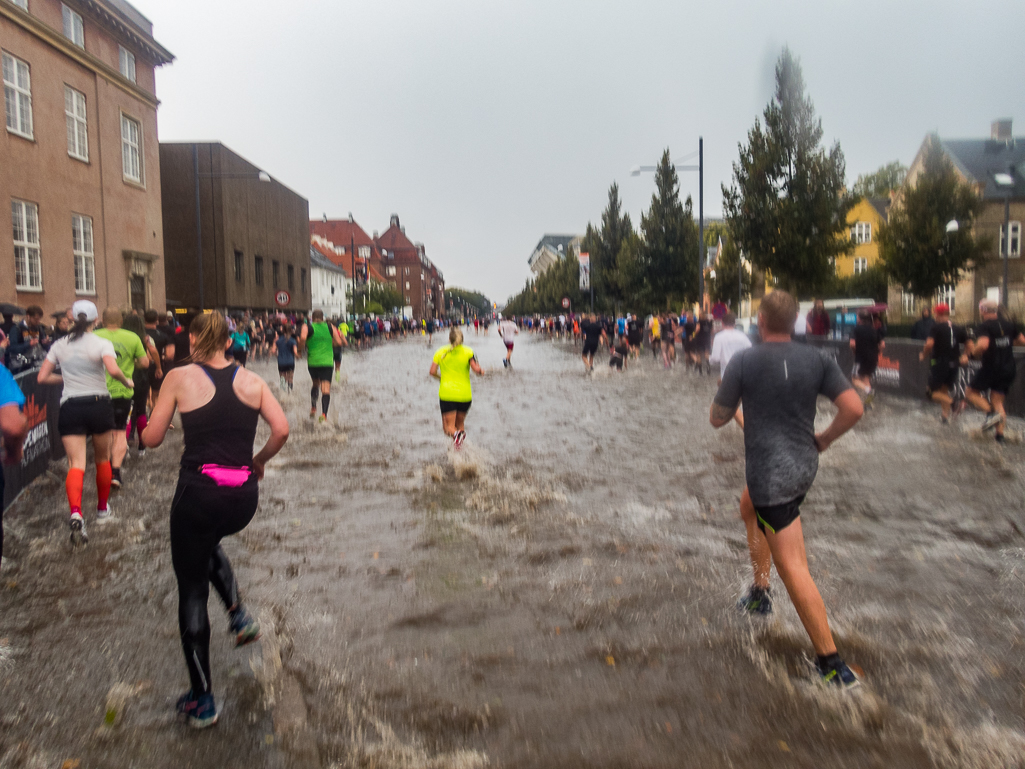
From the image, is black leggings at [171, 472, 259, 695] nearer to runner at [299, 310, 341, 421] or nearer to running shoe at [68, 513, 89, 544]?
running shoe at [68, 513, 89, 544]

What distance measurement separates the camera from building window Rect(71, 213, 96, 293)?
28422 mm

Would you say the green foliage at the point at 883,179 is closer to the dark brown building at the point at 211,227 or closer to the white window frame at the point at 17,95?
the dark brown building at the point at 211,227

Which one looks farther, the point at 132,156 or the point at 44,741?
the point at 132,156

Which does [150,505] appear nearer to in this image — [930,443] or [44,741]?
[44,741]

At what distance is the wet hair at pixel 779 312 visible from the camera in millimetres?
4340

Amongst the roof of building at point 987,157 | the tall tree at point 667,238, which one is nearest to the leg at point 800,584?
the tall tree at point 667,238

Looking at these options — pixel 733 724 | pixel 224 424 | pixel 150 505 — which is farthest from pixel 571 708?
pixel 150 505

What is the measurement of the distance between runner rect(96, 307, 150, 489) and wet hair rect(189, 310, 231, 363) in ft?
13.8

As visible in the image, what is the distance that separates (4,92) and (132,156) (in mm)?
8831

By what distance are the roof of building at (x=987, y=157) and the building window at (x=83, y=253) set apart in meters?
47.5

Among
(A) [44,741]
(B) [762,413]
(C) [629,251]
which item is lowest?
(A) [44,741]

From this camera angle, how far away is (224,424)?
12.6ft

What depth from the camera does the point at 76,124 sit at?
2859 cm

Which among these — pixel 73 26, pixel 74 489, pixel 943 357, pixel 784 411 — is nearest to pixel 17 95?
pixel 73 26
